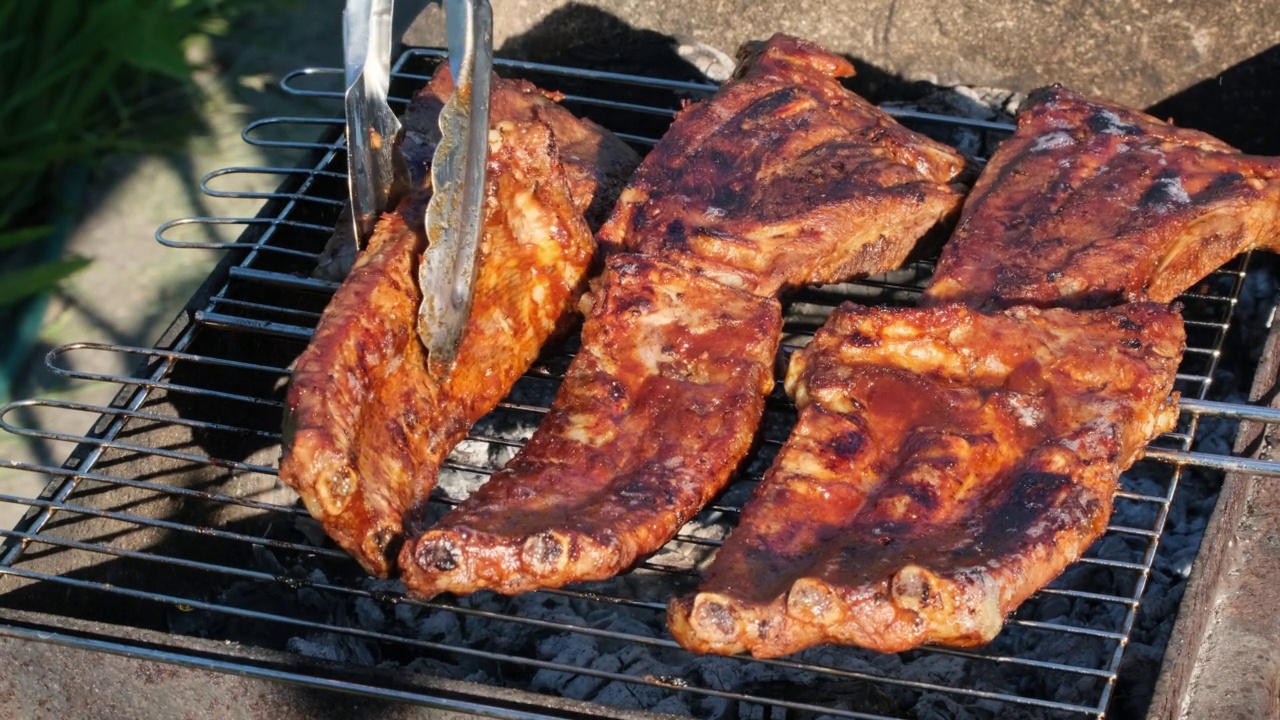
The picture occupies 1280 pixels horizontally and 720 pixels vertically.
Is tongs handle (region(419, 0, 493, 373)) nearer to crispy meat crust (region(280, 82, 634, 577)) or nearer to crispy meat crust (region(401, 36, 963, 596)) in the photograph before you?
crispy meat crust (region(280, 82, 634, 577))

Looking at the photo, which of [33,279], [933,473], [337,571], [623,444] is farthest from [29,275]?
[933,473]

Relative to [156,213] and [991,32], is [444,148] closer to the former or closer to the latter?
[991,32]

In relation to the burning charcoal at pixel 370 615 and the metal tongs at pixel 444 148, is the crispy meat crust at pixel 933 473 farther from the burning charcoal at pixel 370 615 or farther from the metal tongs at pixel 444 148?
the burning charcoal at pixel 370 615

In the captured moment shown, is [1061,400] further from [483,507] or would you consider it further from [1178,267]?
[483,507]

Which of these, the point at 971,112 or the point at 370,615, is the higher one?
the point at 971,112

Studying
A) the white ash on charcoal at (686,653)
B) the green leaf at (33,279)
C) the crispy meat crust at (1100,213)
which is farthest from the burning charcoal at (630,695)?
the green leaf at (33,279)

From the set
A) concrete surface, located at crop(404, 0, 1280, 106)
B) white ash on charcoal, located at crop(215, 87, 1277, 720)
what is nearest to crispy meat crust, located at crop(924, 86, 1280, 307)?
white ash on charcoal, located at crop(215, 87, 1277, 720)

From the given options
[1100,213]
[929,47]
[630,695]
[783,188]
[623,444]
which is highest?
[929,47]
